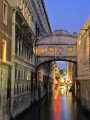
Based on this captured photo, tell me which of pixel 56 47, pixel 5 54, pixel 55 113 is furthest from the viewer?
pixel 56 47

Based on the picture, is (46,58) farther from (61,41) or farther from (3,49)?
(3,49)

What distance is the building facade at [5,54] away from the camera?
22656 mm

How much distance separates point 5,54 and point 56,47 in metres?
24.9

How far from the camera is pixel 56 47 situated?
159 feet

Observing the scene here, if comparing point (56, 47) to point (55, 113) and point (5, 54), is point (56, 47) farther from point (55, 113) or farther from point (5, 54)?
point (5, 54)

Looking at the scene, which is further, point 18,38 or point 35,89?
point 35,89

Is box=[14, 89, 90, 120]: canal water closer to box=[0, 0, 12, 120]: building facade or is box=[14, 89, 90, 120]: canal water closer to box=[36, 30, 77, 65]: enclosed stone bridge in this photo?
box=[0, 0, 12, 120]: building facade

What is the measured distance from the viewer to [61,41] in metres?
48.5

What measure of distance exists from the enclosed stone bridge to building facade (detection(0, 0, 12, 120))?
73.7ft

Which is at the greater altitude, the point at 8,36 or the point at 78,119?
the point at 8,36

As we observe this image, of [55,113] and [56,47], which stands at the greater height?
[56,47]

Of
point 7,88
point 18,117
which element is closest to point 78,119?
point 18,117

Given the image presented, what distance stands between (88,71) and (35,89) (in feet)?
48.8

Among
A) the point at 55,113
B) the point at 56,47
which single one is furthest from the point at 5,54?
the point at 56,47
